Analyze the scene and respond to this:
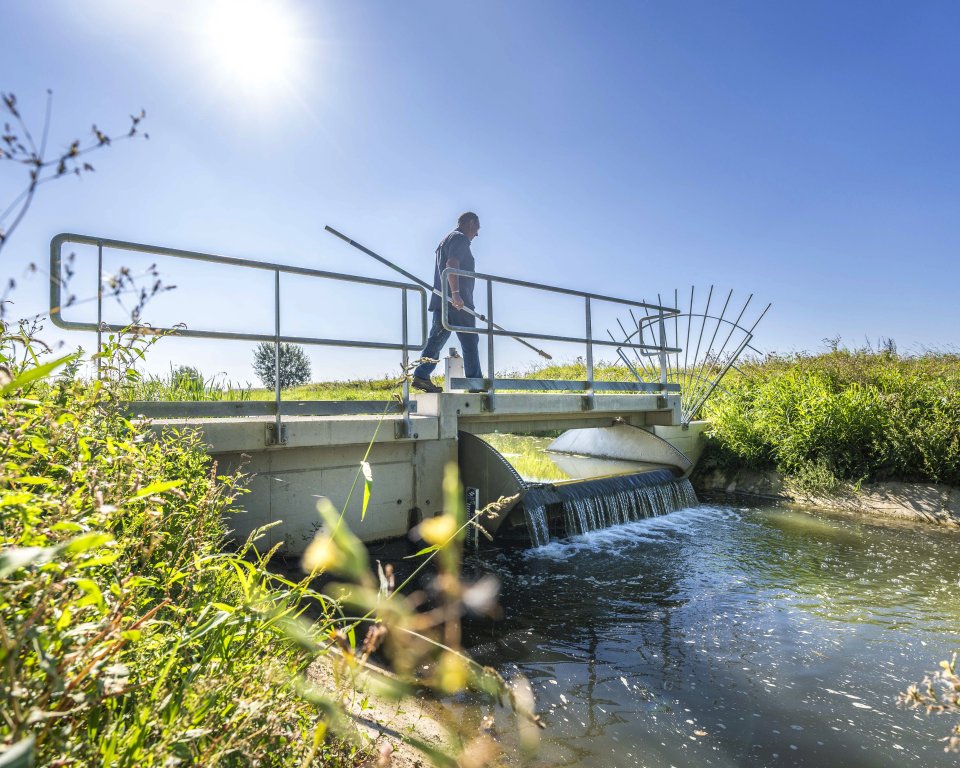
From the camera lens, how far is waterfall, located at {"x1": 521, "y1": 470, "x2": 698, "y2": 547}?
22.2 feet

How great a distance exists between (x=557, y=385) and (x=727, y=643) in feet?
13.8

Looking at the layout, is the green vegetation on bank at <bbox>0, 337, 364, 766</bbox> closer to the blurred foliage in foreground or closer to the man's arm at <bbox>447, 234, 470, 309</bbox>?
the blurred foliage in foreground

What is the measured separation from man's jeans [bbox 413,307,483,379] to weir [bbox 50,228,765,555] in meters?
0.16

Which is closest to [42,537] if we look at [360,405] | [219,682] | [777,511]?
[219,682]

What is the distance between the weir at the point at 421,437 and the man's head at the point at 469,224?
29.0 inches

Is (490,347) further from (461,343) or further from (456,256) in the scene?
(456,256)

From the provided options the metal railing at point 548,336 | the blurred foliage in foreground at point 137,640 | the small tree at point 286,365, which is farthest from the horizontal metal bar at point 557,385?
the blurred foliage in foreground at point 137,640

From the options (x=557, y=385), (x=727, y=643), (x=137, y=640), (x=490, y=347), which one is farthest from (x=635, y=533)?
(x=137, y=640)

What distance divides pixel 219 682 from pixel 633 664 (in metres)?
3.09

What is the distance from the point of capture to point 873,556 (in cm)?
623

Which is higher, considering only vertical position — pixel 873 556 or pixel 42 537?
pixel 42 537

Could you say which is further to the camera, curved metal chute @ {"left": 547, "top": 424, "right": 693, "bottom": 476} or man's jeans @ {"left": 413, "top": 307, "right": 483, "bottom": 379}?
curved metal chute @ {"left": 547, "top": 424, "right": 693, "bottom": 476}

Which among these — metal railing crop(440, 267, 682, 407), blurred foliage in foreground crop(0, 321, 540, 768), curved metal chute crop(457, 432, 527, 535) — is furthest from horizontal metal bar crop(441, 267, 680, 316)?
blurred foliage in foreground crop(0, 321, 540, 768)

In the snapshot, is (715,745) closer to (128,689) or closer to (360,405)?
(128,689)
